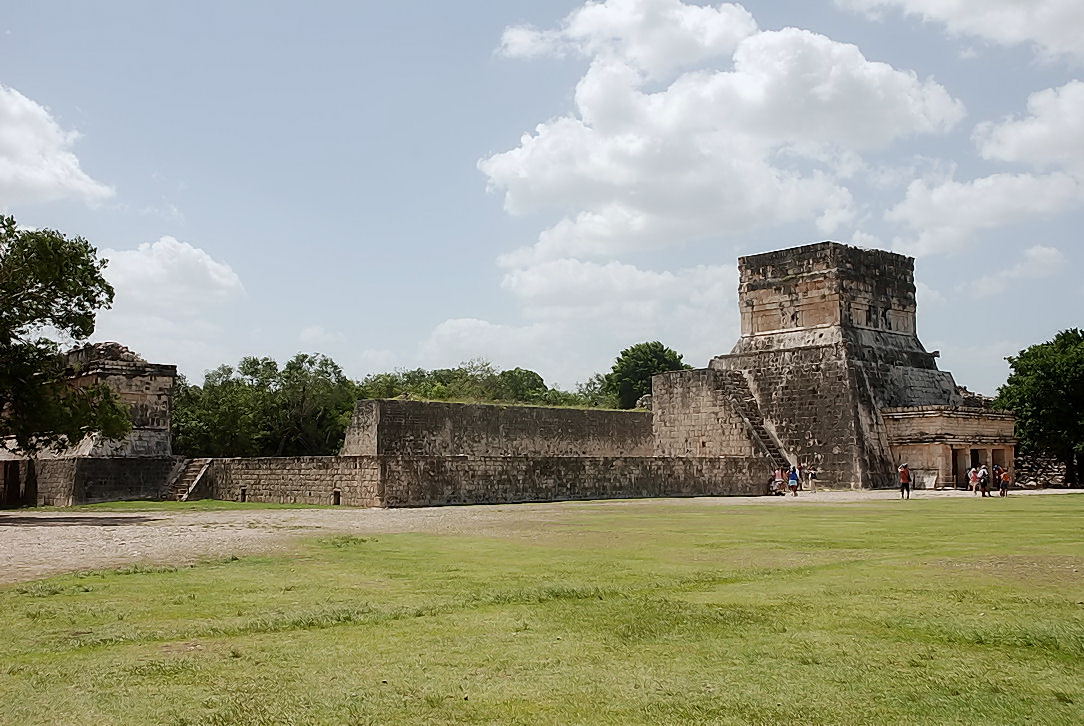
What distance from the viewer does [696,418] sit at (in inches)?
1121

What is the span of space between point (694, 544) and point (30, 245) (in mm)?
10014

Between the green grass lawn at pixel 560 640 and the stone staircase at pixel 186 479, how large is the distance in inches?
499

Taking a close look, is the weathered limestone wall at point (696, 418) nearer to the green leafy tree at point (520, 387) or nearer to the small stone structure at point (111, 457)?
the small stone structure at point (111, 457)

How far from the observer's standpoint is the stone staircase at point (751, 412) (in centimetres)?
2681

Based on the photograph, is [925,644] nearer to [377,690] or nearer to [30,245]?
[377,690]

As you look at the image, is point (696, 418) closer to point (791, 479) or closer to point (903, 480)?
point (791, 479)

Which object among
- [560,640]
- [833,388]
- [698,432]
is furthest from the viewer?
[698,432]

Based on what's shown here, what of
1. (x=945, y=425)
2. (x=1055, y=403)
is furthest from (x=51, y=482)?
(x=1055, y=403)

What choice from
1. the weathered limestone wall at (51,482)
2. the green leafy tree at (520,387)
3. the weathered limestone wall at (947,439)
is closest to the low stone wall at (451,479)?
the weathered limestone wall at (51,482)

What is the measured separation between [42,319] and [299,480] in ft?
18.2

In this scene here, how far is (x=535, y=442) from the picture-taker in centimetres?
2695

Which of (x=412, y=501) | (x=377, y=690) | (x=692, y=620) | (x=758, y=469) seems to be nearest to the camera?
(x=377, y=690)

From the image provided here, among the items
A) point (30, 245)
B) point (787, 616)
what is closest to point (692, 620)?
point (787, 616)

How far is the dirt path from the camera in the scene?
27.1 feet
